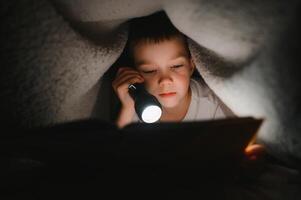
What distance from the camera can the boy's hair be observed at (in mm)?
1718

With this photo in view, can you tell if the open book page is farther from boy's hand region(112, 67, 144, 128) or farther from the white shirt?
the white shirt

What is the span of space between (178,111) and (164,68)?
0.43 m

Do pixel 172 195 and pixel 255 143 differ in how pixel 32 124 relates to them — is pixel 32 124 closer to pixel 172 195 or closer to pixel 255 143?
pixel 172 195

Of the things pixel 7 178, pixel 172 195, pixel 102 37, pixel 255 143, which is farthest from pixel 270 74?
pixel 7 178

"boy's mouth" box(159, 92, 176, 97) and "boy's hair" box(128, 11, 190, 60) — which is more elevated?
"boy's hair" box(128, 11, 190, 60)

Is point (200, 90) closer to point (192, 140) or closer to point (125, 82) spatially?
point (125, 82)

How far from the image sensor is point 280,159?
122 cm

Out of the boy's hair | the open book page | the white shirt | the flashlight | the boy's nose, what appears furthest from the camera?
the white shirt

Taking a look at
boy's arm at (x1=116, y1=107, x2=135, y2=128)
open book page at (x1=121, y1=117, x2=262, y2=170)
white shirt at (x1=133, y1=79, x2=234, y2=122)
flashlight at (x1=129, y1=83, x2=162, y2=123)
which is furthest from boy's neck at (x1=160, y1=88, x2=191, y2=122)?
open book page at (x1=121, y1=117, x2=262, y2=170)

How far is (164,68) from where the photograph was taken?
1.62 meters

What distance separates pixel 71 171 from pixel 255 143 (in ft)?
2.28

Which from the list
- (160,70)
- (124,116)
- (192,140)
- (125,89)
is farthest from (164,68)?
(192,140)

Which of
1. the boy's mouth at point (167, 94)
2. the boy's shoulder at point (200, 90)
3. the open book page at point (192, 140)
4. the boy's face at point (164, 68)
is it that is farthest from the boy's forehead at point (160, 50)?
the open book page at point (192, 140)

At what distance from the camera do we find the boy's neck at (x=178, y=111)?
6.41ft
